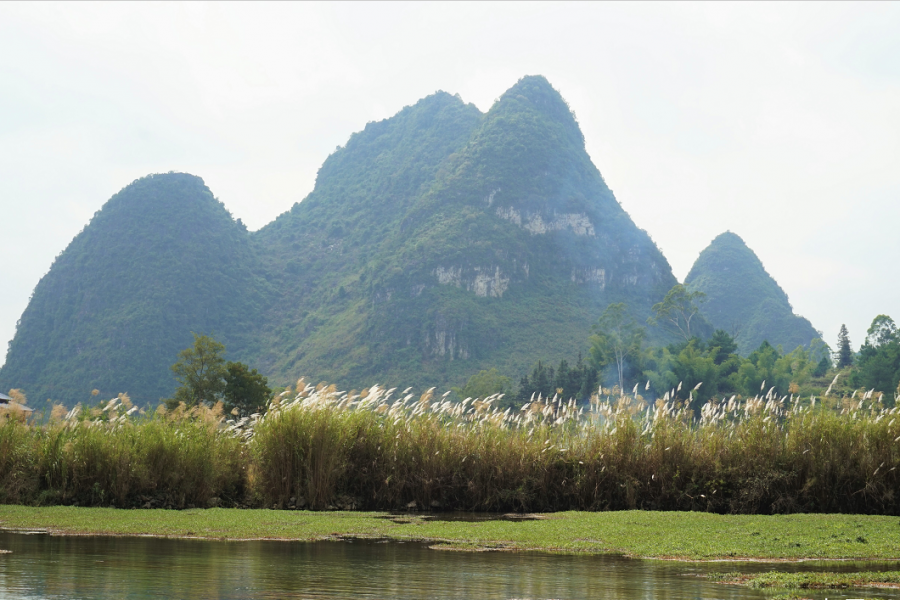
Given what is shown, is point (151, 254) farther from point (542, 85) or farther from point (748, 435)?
point (748, 435)

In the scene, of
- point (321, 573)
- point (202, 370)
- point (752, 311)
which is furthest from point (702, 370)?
point (752, 311)

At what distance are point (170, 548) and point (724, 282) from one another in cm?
20141

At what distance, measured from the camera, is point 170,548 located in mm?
6617

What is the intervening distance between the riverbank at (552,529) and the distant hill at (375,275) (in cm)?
10830

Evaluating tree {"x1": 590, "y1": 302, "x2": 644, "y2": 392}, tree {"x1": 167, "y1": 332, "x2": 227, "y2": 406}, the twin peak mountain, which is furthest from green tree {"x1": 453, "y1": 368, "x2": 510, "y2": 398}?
tree {"x1": 167, "y1": 332, "x2": 227, "y2": 406}

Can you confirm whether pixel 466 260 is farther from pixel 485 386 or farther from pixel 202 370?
pixel 202 370

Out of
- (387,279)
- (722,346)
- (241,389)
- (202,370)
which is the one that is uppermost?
(387,279)

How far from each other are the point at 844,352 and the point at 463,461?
310 feet

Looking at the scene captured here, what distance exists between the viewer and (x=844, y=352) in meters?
93.4

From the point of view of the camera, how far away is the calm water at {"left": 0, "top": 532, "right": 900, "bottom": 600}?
4531 mm

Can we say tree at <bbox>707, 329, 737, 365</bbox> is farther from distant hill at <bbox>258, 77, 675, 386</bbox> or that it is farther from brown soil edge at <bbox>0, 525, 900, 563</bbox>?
brown soil edge at <bbox>0, 525, 900, 563</bbox>

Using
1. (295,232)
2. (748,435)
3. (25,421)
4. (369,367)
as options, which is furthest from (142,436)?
(295,232)

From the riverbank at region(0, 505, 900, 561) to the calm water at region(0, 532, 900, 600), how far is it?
1.82 ft

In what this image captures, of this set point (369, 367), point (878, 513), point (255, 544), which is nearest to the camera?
point (255, 544)
